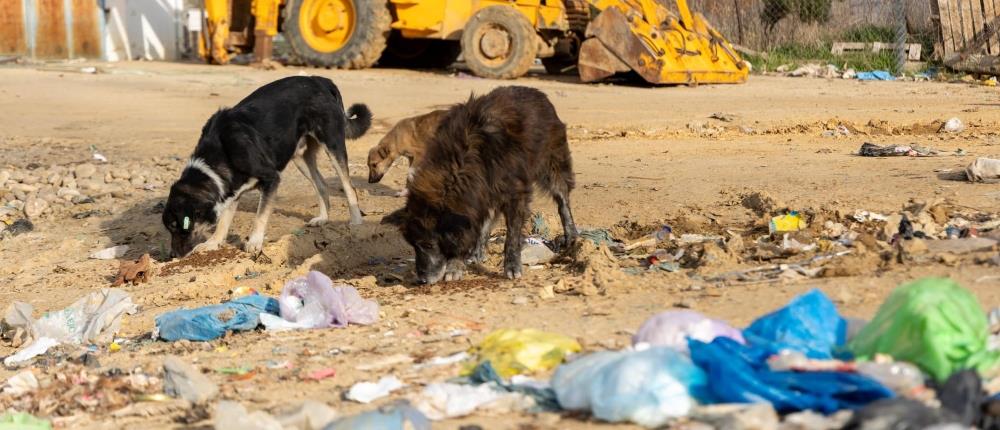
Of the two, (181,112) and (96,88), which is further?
(96,88)

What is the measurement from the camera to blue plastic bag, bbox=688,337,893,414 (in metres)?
4.40

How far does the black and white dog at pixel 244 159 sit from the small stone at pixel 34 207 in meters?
2.56

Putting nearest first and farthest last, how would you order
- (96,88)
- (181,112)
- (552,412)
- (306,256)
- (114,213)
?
(552,412)
(306,256)
(114,213)
(181,112)
(96,88)

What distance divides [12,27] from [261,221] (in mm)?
17621

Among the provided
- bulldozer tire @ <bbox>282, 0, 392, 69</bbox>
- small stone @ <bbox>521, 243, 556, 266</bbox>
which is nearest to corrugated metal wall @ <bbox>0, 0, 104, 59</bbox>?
bulldozer tire @ <bbox>282, 0, 392, 69</bbox>

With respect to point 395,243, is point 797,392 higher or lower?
higher

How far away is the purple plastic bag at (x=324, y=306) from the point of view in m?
6.86

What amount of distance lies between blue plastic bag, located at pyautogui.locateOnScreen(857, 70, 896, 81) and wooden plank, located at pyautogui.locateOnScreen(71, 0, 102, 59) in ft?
51.1

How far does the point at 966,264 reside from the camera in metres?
6.43

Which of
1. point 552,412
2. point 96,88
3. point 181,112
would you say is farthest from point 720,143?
point 96,88

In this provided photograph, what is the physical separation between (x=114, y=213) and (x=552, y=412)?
7560mm

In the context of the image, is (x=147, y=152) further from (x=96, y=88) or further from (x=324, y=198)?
(x=96, y=88)

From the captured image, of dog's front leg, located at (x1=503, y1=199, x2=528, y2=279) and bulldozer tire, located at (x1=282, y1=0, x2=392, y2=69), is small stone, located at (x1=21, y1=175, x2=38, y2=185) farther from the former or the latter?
bulldozer tire, located at (x1=282, y1=0, x2=392, y2=69)

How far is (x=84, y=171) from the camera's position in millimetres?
12492
